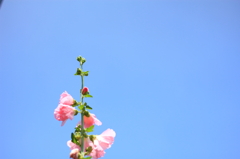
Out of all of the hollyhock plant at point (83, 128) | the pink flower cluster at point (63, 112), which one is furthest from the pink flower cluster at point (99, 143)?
the pink flower cluster at point (63, 112)

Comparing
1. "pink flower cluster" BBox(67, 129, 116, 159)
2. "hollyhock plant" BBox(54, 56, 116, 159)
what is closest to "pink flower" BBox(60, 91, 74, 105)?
"hollyhock plant" BBox(54, 56, 116, 159)

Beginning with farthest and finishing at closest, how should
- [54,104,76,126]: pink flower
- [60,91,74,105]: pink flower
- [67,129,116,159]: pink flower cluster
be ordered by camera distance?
[60,91,74,105]: pink flower
[54,104,76,126]: pink flower
[67,129,116,159]: pink flower cluster

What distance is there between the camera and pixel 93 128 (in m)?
2.05

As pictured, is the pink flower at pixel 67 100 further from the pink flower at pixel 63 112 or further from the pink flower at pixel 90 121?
the pink flower at pixel 90 121

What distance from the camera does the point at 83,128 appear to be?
6.46 feet

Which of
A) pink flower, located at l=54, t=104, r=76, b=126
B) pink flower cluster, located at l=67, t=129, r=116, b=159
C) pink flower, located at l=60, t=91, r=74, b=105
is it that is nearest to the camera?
pink flower cluster, located at l=67, t=129, r=116, b=159

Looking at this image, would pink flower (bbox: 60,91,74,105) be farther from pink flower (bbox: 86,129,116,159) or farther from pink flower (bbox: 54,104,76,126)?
pink flower (bbox: 86,129,116,159)

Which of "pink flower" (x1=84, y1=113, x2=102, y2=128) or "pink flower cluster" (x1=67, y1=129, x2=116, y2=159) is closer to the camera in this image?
"pink flower cluster" (x1=67, y1=129, x2=116, y2=159)

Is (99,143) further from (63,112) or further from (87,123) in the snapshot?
(63,112)

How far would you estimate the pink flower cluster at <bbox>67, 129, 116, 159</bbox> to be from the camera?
6.21 feet

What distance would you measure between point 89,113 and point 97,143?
29cm

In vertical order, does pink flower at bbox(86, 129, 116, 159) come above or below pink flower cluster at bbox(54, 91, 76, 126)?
below

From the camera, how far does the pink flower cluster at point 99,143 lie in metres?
1.89

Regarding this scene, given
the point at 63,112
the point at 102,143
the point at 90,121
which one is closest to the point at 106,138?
the point at 102,143
